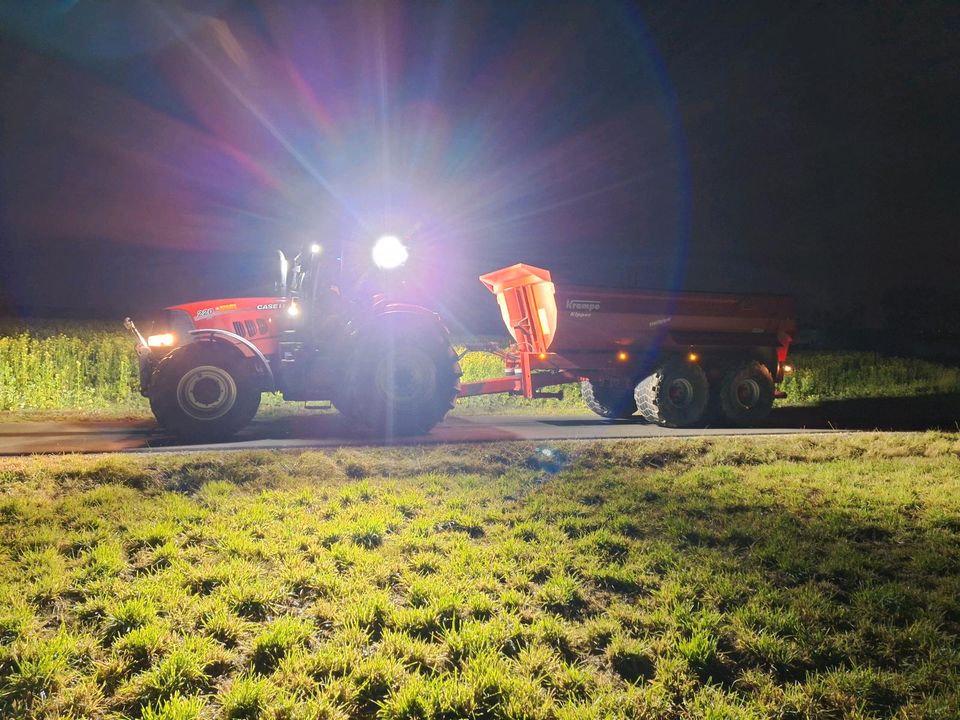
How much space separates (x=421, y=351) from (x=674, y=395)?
17.3 feet

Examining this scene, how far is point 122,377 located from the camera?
12.5m

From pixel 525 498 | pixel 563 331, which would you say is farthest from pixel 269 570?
pixel 563 331

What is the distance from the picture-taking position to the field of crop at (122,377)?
1146cm

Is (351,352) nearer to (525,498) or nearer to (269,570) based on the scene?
(525,498)

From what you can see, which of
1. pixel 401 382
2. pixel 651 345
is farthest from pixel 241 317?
pixel 651 345

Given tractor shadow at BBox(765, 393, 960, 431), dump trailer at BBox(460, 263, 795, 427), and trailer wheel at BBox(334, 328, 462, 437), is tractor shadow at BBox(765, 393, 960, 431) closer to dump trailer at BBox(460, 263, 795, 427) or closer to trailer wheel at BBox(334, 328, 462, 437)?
dump trailer at BBox(460, 263, 795, 427)

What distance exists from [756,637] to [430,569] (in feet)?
6.42

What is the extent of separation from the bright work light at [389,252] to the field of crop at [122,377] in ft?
15.0

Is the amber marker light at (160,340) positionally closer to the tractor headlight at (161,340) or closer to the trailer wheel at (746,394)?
the tractor headlight at (161,340)

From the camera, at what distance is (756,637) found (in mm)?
3363

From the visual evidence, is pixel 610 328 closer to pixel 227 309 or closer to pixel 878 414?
pixel 227 309

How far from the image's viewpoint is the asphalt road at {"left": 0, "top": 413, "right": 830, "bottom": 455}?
6.92m

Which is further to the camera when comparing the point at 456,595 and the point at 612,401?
the point at 612,401

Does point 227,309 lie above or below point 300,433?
above
